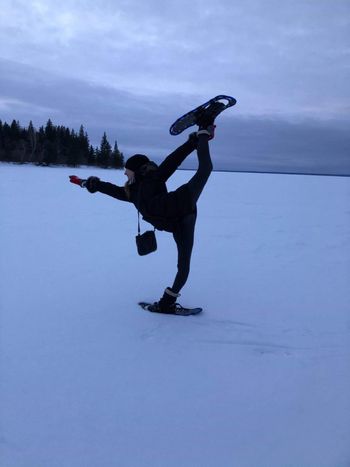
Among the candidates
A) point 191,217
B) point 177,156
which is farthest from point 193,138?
point 191,217

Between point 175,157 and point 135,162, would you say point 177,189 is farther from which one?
point 135,162

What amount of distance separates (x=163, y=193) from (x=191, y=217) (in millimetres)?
353

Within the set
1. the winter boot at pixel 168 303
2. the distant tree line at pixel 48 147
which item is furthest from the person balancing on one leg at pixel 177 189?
the distant tree line at pixel 48 147

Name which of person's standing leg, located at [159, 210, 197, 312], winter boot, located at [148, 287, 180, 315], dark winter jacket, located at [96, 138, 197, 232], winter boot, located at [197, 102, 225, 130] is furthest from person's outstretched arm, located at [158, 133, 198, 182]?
winter boot, located at [148, 287, 180, 315]

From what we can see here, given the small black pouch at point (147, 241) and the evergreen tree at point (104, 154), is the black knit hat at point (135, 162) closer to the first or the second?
the small black pouch at point (147, 241)

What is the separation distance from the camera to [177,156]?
3.42 metres

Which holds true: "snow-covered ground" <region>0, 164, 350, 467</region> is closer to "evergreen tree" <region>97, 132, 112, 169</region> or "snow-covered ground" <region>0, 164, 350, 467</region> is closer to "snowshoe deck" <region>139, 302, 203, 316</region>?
"snowshoe deck" <region>139, 302, 203, 316</region>

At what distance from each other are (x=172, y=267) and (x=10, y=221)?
459 centimetres

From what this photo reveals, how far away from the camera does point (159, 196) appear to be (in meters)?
3.44

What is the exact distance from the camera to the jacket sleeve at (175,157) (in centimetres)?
342

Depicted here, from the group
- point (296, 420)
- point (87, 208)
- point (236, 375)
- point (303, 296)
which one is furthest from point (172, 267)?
point (87, 208)

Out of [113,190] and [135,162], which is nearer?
[135,162]

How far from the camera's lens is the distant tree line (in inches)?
2099

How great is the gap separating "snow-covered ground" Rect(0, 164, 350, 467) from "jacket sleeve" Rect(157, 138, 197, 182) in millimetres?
1434
